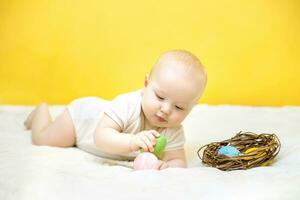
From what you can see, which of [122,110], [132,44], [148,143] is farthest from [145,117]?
[132,44]

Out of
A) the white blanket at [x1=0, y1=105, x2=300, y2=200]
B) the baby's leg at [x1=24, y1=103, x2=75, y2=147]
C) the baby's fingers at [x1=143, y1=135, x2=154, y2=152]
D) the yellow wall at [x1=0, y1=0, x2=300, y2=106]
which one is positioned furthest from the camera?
the yellow wall at [x1=0, y1=0, x2=300, y2=106]

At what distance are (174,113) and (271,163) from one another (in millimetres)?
313

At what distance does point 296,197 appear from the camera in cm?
107

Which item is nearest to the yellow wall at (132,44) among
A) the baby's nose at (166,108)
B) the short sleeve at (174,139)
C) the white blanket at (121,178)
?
the white blanket at (121,178)

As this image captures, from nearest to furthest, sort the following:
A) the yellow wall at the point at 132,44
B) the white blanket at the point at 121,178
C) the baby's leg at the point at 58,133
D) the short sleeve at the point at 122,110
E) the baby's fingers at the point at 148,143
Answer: the white blanket at the point at 121,178, the baby's fingers at the point at 148,143, the short sleeve at the point at 122,110, the baby's leg at the point at 58,133, the yellow wall at the point at 132,44

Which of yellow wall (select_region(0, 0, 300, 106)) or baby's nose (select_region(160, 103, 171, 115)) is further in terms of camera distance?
yellow wall (select_region(0, 0, 300, 106))

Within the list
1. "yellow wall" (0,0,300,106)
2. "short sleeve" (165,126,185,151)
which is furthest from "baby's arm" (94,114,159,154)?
"yellow wall" (0,0,300,106)

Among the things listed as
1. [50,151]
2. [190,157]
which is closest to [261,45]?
[190,157]

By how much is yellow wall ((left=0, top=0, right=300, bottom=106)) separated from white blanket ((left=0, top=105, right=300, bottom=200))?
1.99ft

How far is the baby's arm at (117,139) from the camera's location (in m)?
1.33

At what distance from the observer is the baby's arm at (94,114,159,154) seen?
1.33m

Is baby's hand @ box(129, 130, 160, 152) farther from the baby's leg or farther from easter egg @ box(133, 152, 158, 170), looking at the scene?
the baby's leg

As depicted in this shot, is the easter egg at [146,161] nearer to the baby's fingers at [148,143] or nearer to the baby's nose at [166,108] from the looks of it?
the baby's fingers at [148,143]

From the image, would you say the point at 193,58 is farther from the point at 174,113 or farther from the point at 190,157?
the point at 190,157
